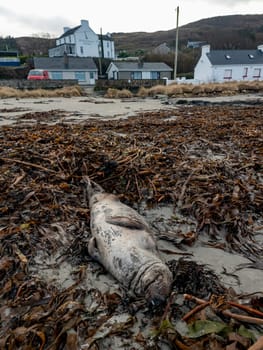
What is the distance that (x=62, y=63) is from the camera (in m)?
42.7

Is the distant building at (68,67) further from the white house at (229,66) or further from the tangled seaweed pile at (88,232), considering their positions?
the tangled seaweed pile at (88,232)

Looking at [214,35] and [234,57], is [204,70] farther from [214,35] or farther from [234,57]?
[214,35]

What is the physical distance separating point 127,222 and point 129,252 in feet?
1.17

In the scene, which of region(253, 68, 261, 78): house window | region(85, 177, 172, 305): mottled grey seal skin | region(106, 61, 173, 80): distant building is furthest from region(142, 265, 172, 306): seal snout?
region(253, 68, 261, 78): house window

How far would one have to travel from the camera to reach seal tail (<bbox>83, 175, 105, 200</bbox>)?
3077 mm

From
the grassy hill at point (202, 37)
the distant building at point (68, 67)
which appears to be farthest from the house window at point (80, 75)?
the grassy hill at point (202, 37)

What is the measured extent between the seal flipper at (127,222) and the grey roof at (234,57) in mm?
41737

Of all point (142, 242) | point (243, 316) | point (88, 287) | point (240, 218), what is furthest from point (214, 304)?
point (240, 218)

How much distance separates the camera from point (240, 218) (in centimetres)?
275

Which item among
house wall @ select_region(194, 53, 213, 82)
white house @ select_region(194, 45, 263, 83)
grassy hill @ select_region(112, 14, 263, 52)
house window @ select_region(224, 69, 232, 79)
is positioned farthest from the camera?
grassy hill @ select_region(112, 14, 263, 52)

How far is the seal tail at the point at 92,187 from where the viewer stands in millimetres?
3077

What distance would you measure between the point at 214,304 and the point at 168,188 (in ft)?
5.99

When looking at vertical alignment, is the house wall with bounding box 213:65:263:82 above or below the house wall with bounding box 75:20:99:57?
below

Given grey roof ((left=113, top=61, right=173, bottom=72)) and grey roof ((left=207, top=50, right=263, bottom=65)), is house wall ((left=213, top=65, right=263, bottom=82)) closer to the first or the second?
grey roof ((left=207, top=50, right=263, bottom=65))
